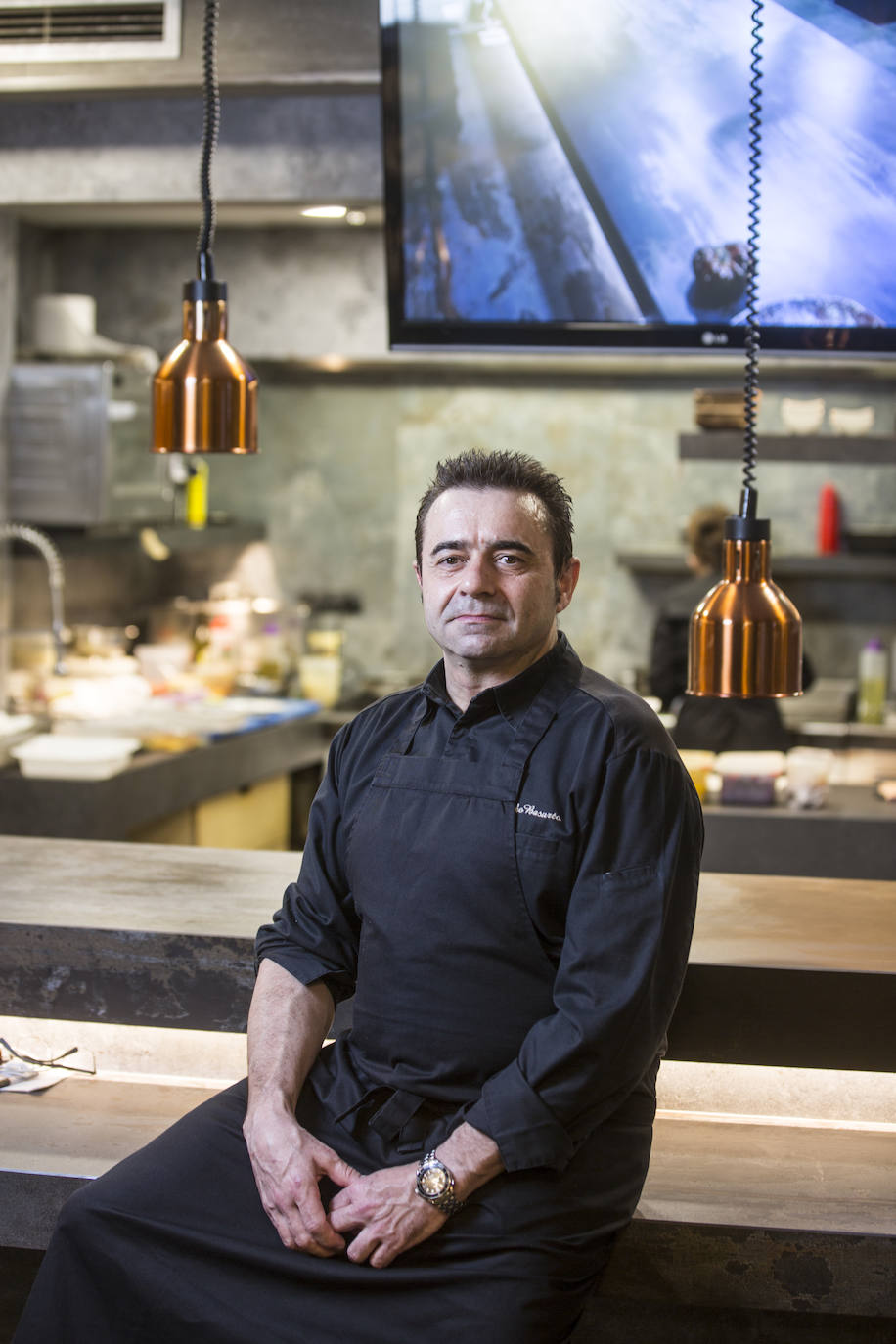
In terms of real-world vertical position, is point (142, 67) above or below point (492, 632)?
above

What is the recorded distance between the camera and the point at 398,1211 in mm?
1900

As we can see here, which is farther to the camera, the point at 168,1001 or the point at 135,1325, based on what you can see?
the point at 168,1001

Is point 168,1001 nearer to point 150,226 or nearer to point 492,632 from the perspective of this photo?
point 492,632

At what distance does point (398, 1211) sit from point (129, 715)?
3.71 m

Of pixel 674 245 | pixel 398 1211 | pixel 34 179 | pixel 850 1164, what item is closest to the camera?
pixel 398 1211

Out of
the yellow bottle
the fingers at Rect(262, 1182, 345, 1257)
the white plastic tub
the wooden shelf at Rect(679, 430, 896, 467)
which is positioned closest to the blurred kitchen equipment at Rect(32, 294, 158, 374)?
the yellow bottle

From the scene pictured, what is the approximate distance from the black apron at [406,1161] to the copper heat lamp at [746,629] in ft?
1.24

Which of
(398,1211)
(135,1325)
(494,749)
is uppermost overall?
(494,749)

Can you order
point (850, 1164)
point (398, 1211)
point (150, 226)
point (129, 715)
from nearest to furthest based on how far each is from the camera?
point (398, 1211) → point (850, 1164) → point (129, 715) → point (150, 226)

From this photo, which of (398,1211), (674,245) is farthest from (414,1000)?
(674,245)

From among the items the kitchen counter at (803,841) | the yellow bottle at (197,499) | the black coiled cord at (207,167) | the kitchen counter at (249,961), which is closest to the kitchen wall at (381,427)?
the yellow bottle at (197,499)

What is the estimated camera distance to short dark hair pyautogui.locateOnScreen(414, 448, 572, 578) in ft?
7.11

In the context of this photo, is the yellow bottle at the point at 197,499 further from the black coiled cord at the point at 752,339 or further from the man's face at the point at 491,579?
the man's face at the point at 491,579

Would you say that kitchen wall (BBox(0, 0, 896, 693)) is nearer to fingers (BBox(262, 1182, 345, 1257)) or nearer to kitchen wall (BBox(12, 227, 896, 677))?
kitchen wall (BBox(12, 227, 896, 677))
